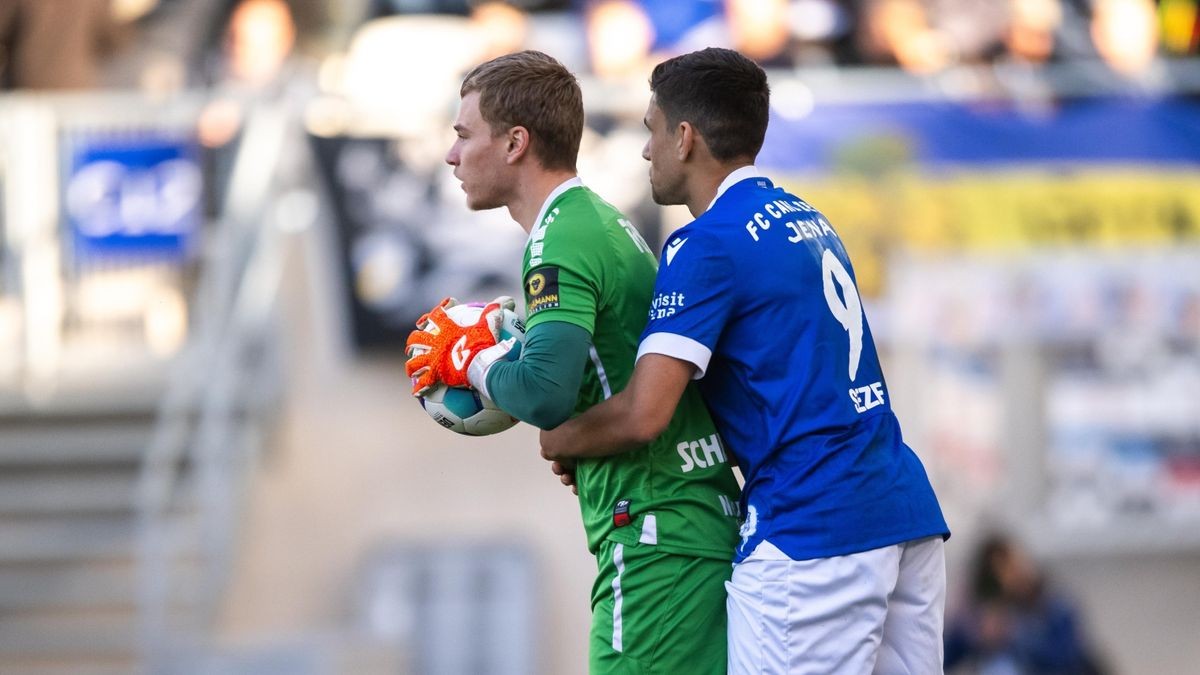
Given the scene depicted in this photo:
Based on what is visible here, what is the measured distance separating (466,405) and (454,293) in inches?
274

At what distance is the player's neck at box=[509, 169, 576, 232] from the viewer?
4008mm

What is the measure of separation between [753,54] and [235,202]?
11.8 ft

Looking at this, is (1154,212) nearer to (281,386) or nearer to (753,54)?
(753,54)

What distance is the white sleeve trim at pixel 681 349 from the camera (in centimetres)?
371

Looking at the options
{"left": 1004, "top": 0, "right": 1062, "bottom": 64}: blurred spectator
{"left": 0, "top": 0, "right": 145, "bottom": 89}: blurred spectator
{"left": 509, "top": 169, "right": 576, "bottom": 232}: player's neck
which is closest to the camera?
{"left": 509, "top": 169, "right": 576, "bottom": 232}: player's neck

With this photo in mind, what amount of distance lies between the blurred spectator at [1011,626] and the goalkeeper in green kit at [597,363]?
595 cm

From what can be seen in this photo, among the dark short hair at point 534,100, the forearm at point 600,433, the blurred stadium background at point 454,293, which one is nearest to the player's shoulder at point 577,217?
the dark short hair at point 534,100

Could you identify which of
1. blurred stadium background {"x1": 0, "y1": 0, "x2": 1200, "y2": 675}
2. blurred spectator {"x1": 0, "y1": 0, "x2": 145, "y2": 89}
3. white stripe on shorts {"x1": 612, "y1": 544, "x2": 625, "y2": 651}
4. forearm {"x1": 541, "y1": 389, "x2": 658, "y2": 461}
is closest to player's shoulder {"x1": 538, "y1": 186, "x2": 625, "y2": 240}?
forearm {"x1": 541, "y1": 389, "x2": 658, "y2": 461}

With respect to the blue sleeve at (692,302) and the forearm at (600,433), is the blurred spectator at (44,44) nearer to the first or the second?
the forearm at (600,433)

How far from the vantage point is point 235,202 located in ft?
35.4

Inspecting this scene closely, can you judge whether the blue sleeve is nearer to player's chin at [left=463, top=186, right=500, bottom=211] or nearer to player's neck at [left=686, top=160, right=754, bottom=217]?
player's neck at [left=686, top=160, right=754, bottom=217]

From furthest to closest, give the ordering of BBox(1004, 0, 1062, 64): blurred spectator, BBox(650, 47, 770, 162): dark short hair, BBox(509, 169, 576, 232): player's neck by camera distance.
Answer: BBox(1004, 0, 1062, 64): blurred spectator, BBox(509, 169, 576, 232): player's neck, BBox(650, 47, 770, 162): dark short hair

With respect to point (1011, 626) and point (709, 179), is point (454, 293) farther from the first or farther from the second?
point (709, 179)

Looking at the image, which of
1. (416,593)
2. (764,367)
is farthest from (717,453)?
(416,593)
